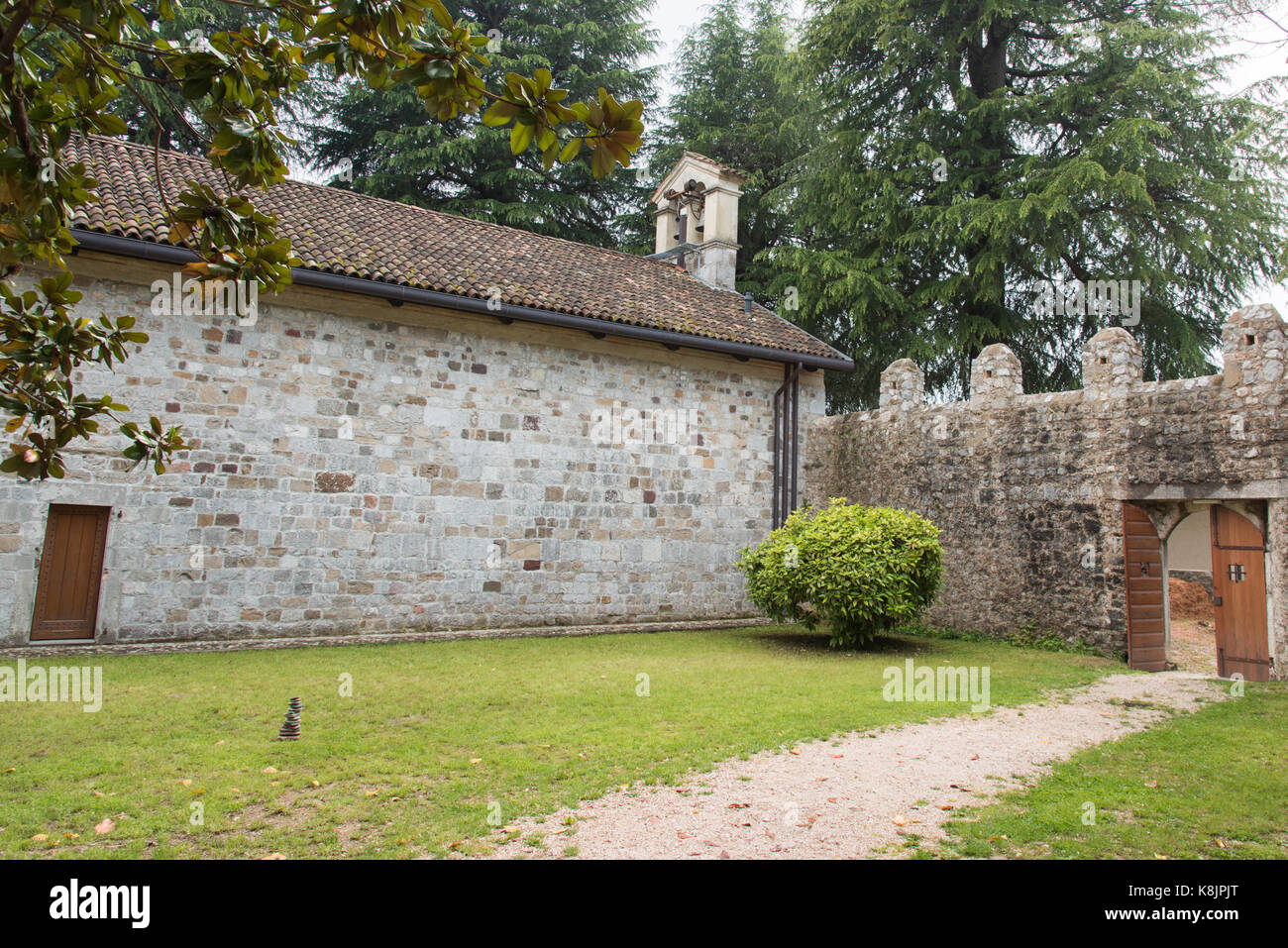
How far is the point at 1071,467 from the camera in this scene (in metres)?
10.9

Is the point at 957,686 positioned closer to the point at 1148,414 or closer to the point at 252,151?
the point at 1148,414

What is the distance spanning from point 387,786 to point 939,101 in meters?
19.5

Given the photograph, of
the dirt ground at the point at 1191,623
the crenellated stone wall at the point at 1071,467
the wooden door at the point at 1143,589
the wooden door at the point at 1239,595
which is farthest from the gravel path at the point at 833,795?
the dirt ground at the point at 1191,623

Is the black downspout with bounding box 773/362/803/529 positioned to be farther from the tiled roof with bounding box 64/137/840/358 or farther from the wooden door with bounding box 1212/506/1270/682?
the wooden door with bounding box 1212/506/1270/682

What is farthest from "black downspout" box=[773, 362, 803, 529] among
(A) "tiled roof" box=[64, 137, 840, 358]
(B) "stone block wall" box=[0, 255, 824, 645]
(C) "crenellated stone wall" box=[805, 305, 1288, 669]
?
(C) "crenellated stone wall" box=[805, 305, 1288, 669]

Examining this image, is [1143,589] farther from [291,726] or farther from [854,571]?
[291,726]

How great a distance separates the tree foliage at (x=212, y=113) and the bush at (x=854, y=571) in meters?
8.28

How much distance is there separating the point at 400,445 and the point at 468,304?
2144 mm

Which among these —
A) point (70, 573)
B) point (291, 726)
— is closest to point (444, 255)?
point (70, 573)

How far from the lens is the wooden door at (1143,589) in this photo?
10.1 m

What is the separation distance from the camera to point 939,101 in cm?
1864

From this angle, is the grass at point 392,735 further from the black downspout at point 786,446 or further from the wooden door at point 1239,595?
the black downspout at point 786,446

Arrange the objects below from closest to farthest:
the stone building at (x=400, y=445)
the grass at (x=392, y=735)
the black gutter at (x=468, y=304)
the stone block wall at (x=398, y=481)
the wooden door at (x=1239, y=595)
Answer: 1. the grass at (x=392, y=735)
2. the black gutter at (x=468, y=304)
3. the stone building at (x=400, y=445)
4. the stone block wall at (x=398, y=481)
5. the wooden door at (x=1239, y=595)

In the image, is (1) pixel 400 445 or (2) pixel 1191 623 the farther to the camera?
(2) pixel 1191 623
